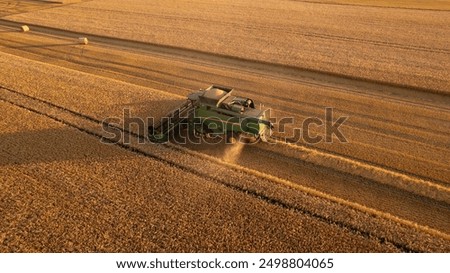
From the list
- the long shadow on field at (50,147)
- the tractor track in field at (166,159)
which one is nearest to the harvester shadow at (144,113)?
the tractor track in field at (166,159)

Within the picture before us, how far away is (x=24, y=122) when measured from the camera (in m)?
15.4

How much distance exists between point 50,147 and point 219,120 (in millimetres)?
6892

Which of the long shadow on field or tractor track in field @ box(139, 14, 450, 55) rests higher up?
tractor track in field @ box(139, 14, 450, 55)

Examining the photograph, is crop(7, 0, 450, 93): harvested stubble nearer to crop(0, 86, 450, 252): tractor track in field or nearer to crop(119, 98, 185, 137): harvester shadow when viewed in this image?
crop(119, 98, 185, 137): harvester shadow

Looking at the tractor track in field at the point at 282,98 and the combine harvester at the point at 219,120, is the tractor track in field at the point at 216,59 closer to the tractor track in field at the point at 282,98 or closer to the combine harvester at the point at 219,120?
the tractor track in field at the point at 282,98

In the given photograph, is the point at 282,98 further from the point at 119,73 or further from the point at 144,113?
the point at 119,73

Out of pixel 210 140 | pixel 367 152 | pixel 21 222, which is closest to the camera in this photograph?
pixel 21 222

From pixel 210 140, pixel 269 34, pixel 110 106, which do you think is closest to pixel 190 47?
pixel 269 34

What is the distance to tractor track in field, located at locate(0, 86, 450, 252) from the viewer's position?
31.8ft

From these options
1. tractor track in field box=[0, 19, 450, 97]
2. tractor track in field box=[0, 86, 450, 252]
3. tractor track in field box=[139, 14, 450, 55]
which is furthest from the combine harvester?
tractor track in field box=[139, 14, 450, 55]

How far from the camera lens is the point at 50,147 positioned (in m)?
13.5

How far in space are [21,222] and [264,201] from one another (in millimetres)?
7497

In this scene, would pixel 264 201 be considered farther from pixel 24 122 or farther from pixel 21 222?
pixel 24 122

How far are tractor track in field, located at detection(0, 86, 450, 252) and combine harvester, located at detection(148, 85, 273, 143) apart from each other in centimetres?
119
